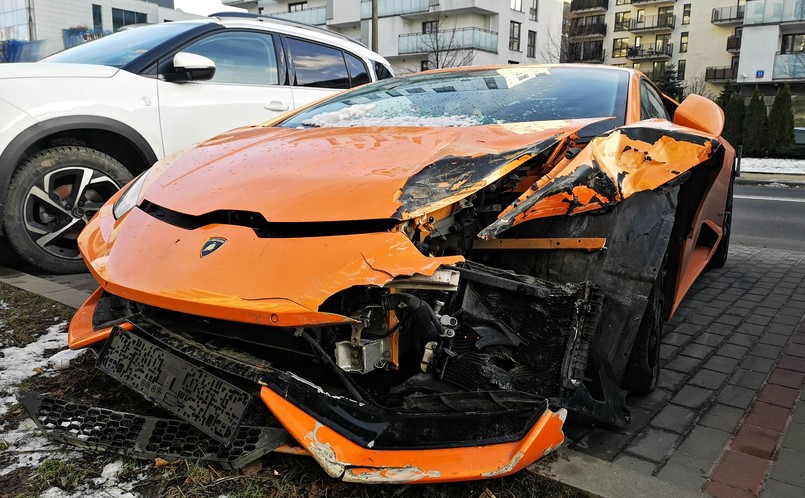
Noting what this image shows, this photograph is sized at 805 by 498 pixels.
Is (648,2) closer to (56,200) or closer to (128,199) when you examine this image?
(56,200)

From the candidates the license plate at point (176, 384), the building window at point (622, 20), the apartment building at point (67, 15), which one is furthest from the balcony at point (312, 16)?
the license plate at point (176, 384)

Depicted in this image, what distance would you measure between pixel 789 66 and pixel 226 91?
1405 inches

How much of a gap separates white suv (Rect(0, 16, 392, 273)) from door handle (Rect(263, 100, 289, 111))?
1 centimetres

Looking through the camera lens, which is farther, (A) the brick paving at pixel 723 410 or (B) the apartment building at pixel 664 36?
(B) the apartment building at pixel 664 36

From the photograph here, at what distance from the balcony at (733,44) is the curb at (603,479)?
50.7 metres

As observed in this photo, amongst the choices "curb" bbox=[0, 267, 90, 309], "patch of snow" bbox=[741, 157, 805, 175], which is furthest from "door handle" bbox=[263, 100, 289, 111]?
"patch of snow" bbox=[741, 157, 805, 175]

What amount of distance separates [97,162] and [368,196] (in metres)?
3.02

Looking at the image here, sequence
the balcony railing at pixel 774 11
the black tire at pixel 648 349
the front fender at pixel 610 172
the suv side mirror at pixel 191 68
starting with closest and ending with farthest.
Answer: the front fender at pixel 610 172, the black tire at pixel 648 349, the suv side mirror at pixel 191 68, the balcony railing at pixel 774 11

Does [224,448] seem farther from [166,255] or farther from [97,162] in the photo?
[97,162]

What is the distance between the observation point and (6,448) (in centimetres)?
215

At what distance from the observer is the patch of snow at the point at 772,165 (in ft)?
60.1

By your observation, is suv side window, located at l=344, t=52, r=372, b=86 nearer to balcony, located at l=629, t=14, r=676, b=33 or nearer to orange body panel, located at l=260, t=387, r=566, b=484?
orange body panel, located at l=260, t=387, r=566, b=484

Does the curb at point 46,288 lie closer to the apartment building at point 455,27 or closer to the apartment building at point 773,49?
the apartment building at point 455,27

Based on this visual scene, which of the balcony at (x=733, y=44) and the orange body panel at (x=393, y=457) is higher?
the balcony at (x=733, y=44)
